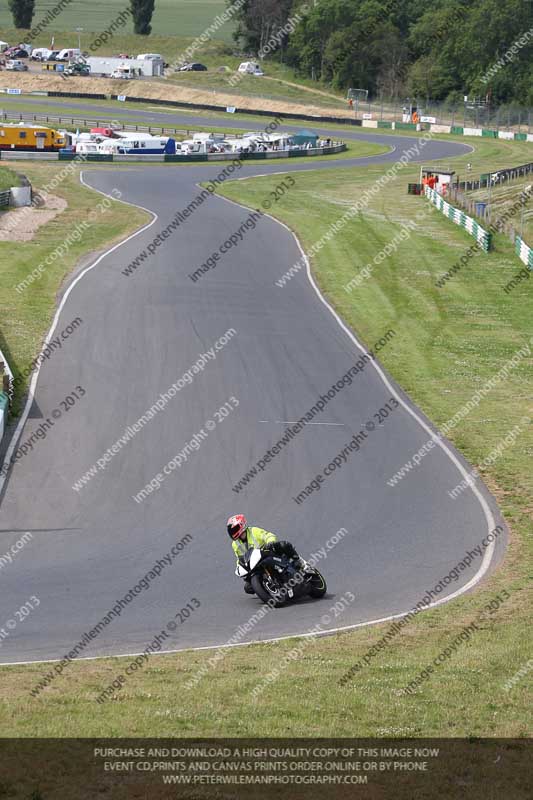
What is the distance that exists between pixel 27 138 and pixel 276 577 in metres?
68.1

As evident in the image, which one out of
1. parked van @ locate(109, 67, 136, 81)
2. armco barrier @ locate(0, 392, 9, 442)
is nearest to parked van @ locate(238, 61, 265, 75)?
parked van @ locate(109, 67, 136, 81)

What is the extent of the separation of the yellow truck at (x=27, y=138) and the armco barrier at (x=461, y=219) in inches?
1133

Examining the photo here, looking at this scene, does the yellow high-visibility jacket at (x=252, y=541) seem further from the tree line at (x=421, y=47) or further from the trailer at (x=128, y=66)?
the trailer at (x=128, y=66)

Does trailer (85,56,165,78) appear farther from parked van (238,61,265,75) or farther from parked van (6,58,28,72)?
parked van (238,61,265,75)

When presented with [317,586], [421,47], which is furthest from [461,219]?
[421,47]

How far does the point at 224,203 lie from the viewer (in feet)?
197

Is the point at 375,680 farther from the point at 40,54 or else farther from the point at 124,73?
the point at 40,54

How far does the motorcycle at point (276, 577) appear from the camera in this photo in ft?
53.6

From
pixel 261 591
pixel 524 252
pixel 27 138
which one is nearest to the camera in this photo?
pixel 261 591

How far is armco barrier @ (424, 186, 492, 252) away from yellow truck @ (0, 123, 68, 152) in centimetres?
2878

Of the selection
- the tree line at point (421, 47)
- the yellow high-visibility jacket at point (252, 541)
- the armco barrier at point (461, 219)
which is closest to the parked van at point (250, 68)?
the tree line at point (421, 47)

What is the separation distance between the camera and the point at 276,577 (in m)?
16.5

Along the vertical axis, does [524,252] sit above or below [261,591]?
above

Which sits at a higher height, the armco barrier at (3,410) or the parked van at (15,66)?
the parked van at (15,66)
